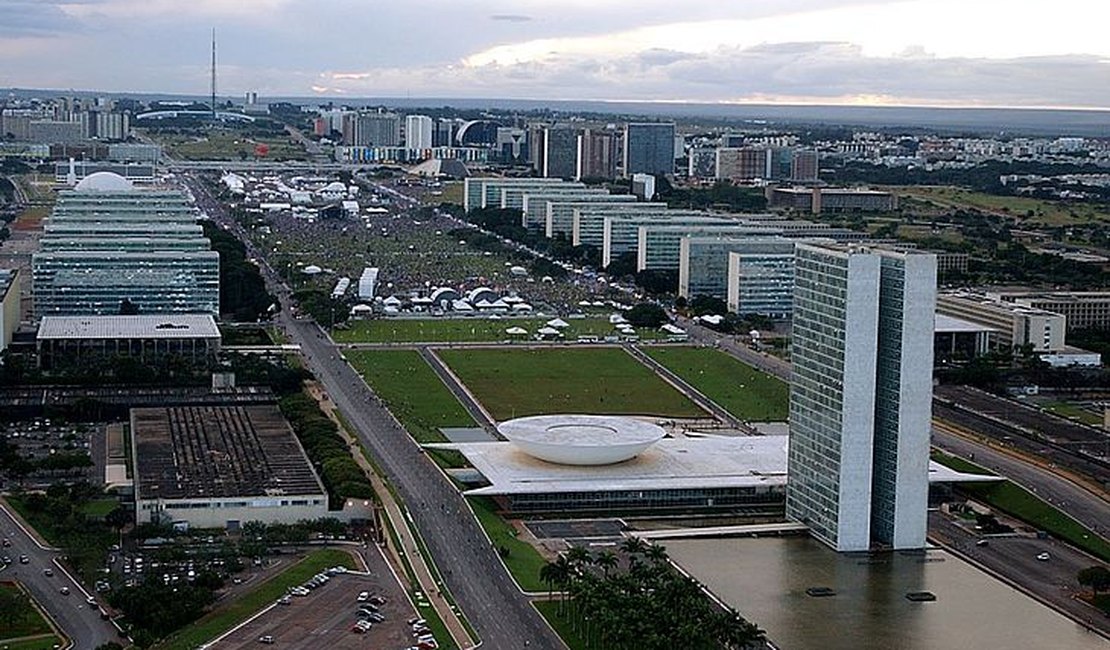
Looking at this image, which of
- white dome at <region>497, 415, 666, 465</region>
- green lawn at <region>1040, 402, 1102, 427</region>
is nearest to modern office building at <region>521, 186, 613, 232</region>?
green lawn at <region>1040, 402, 1102, 427</region>

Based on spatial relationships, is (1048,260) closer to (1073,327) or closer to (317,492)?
(1073,327)

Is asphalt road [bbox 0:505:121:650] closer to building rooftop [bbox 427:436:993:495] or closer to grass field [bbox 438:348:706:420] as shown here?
building rooftop [bbox 427:436:993:495]

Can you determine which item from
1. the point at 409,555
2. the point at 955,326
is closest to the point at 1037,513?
the point at 409,555

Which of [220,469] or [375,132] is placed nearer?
[220,469]

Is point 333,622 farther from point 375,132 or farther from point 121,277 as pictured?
point 375,132

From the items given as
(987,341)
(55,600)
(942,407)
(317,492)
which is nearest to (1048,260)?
(987,341)
